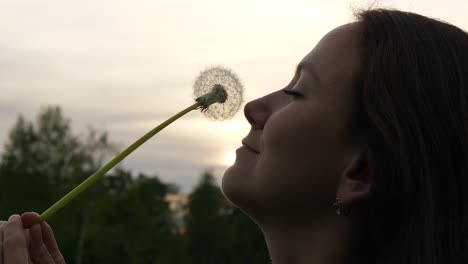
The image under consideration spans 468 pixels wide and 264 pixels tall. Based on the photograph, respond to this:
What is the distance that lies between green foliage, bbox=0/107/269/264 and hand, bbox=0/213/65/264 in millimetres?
33281

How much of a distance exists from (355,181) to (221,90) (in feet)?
1.94

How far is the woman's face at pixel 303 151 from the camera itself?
8.54 feet

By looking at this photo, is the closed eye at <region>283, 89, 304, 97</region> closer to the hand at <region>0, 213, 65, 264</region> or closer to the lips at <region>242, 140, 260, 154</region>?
the lips at <region>242, 140, 260, 154</region>

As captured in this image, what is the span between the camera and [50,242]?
2.66 metres

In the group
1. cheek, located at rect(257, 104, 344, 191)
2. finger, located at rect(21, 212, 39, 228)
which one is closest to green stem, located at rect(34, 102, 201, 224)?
finger, located at rect(21, 212, 39, 228)

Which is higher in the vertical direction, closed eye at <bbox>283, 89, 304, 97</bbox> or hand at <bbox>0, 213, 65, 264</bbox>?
closed eye at <bbox>283, 89, 304, 97</bbox>

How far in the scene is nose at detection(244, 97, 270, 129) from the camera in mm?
2781

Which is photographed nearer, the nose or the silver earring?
the silver earring

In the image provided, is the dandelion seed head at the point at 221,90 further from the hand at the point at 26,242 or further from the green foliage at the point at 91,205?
the green foliage at the point at 91,205

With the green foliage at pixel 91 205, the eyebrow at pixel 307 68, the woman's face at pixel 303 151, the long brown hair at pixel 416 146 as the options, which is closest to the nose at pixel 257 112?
the woman's face at pixel 303 151

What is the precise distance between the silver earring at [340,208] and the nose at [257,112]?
362 millimetres

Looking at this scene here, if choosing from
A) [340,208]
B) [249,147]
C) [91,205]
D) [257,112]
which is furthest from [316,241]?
[91,205]

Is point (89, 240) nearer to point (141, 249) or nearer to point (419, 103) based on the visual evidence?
point (141, 249)

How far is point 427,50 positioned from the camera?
8.66 ft
